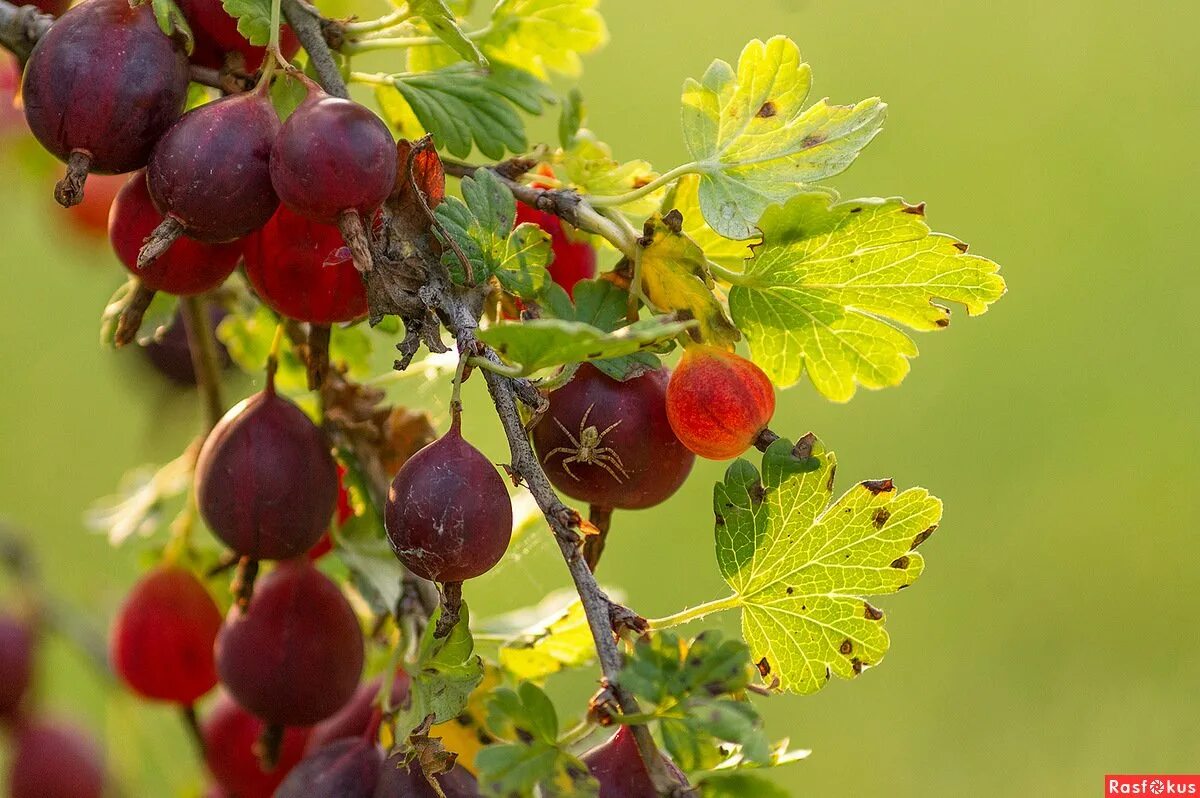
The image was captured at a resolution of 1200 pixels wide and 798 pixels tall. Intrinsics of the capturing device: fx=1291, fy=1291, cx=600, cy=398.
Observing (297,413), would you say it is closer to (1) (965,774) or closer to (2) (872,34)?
(1) (965,774)

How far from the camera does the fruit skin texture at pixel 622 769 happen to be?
25.4 inches

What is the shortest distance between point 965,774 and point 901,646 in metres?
0.35

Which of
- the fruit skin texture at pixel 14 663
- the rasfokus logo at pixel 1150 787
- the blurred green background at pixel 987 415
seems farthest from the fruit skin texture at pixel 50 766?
the blurred green background at pixel 987 415

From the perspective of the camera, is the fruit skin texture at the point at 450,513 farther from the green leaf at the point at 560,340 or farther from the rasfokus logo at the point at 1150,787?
the rasfokus logo at the point at 1150,787

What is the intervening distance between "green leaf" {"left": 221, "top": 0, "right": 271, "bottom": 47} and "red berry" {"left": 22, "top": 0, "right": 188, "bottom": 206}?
40mm

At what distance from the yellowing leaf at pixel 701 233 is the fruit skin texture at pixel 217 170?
0.25 m

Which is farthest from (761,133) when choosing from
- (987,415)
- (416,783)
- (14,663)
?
(987,415)

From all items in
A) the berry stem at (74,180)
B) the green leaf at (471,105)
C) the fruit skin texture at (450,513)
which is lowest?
the fruit skin texture at (450,513)

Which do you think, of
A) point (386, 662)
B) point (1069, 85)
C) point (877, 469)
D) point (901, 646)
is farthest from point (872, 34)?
point (386, 662)

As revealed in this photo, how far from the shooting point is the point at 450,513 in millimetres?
602

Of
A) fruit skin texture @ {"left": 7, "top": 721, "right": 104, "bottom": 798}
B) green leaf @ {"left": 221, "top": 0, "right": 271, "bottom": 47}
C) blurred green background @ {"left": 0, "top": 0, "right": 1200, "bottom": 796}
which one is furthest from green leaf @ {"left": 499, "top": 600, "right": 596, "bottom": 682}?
blurred green background @ {"left": 0, "top": 0, "right": 1200, "bottom": 796}

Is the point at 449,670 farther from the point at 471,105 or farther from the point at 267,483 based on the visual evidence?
the point at 471,105

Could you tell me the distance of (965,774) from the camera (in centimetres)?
285

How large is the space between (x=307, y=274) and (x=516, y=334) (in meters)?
0.19
